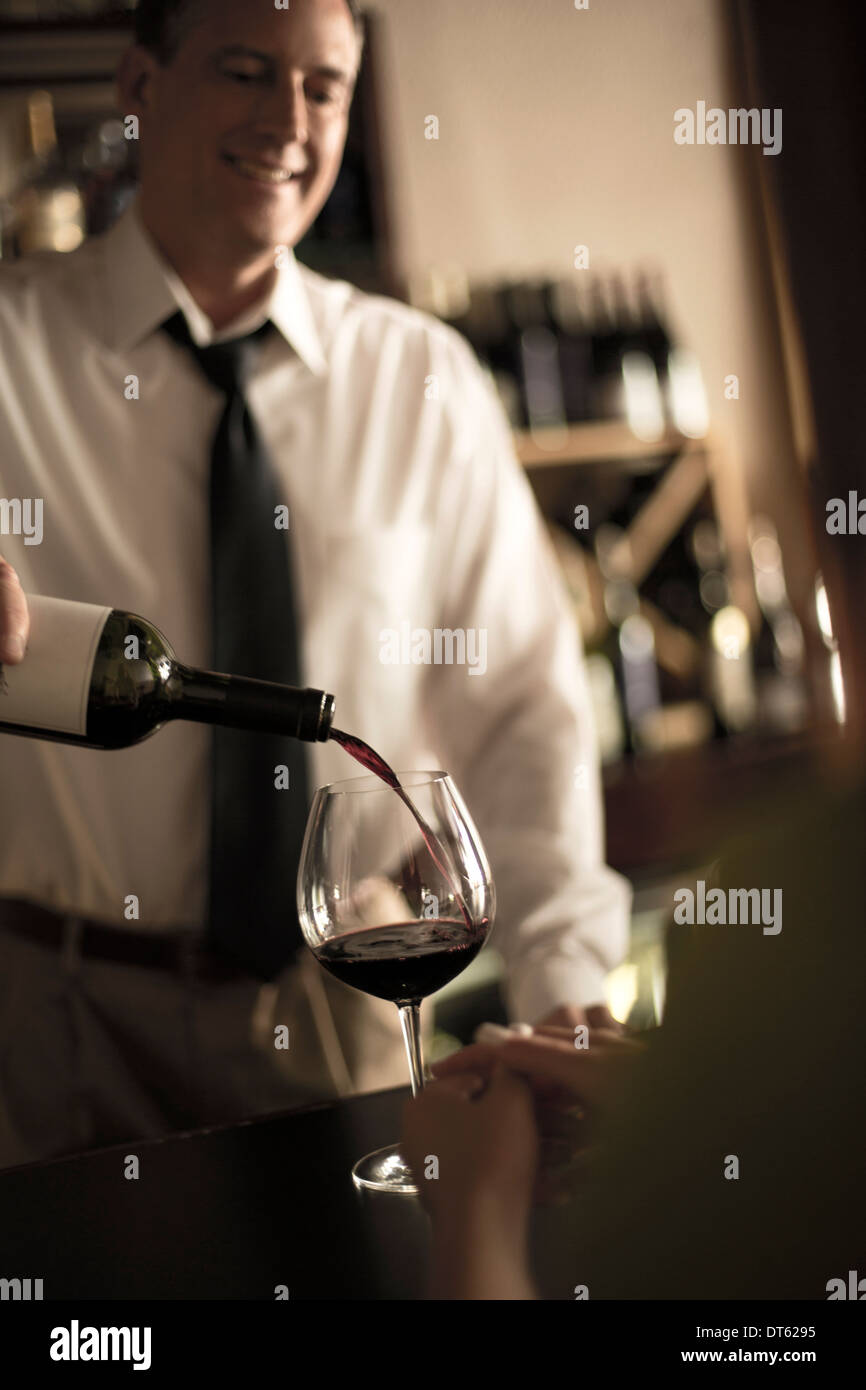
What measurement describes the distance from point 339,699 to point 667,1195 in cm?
68

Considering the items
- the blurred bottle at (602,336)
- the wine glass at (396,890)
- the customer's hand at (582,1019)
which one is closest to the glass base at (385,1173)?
the wine glass at (396,890)

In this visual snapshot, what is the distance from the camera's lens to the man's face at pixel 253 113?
954 millimetres

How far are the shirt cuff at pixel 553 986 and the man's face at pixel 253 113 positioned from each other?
645 millimetres

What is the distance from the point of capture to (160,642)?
646mm

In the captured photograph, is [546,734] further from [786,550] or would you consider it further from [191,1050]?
[786,550]

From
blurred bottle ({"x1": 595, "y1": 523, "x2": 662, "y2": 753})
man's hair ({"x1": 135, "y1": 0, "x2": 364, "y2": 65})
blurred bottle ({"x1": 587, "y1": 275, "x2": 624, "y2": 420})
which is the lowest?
blurred bottle ({"x1": 595, "y1": 523, "x2": 662, "y2": 753})

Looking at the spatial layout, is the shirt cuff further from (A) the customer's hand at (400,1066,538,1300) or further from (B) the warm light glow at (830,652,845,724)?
(B) the warm light glow at (830,652,845,724)

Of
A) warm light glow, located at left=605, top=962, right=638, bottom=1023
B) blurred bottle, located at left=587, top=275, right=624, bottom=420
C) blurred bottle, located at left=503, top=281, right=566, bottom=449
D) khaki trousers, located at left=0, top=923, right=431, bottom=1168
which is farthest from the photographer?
blurred bottle, located at left=587, top=275, right=624, bottom=420

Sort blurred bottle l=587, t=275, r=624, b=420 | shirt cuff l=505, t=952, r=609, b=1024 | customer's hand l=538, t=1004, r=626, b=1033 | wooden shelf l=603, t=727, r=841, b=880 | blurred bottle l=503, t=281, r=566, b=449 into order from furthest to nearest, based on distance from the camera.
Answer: blurred bottle l=587, t=275, r=624, b=420
blurred bottle l=503, t=281, r=566, b=449
wooden shelf l=603, t=727, r=841, b=880
shirt cuff l=505, t=952, r=609, b=1024
customer's hand l=538, t=1004, r=626, b=1033

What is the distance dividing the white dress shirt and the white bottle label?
0.39 meters

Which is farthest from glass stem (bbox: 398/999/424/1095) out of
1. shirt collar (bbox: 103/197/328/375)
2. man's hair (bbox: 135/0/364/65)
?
man's hair (bbox: 135/0/364/65)

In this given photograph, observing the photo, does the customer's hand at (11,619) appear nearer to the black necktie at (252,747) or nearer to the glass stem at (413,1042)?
the glass stem at (413,1042)

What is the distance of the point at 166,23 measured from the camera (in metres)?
1.00

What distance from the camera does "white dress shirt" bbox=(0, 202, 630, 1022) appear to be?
3.20 ft
